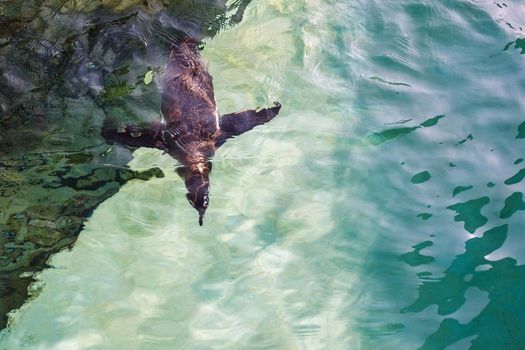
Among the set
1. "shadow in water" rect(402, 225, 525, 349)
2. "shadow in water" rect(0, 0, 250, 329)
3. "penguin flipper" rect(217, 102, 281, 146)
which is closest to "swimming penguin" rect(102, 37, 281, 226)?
"penguin flipper" rect(217, 102, 281, 146)

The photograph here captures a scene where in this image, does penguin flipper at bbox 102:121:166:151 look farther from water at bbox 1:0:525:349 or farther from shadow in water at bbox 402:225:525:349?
shadow in water at bbox 402:225:525:349

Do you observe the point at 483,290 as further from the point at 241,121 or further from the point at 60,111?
the point at 60,111

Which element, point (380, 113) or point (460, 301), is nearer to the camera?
point (460, 301)

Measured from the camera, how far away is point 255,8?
7.57 meters

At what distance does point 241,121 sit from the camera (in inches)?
245

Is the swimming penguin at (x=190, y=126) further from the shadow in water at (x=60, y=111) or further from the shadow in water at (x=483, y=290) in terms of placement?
the shadow in water at (x=483, y=290)

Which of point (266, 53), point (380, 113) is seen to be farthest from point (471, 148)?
point (266, 53)

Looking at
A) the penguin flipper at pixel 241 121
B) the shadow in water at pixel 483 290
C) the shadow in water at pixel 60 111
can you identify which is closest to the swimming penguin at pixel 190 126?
the penguin flipper at pixel 241 121

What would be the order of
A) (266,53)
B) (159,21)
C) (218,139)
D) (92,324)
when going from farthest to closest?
(266,53) < (159,21) < (218,139) < (92,324)

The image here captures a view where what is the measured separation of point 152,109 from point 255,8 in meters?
2.23

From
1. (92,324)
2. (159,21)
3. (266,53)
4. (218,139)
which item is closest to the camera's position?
(92,324)

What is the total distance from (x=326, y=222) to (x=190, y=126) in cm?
172

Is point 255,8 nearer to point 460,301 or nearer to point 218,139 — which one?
point 218,139

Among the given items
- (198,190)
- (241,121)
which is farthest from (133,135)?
(241,121)
